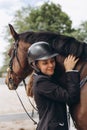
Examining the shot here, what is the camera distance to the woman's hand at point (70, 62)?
3.43 metres

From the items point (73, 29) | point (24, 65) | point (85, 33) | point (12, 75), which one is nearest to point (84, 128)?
point (24, 65)

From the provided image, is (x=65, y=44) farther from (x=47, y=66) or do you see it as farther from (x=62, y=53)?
(x=47, y=66)

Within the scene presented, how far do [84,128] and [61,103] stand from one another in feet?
1.05

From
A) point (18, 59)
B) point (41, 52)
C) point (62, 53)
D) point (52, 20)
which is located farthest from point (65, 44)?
point (52, 20)

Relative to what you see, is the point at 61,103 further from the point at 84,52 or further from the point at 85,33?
the point at 85,33

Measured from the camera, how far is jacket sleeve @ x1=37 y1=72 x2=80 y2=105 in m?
3.30

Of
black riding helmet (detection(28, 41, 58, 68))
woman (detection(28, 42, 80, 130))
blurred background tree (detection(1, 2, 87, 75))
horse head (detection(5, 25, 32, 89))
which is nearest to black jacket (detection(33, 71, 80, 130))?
woman (detection(28, 42, 80, 130))

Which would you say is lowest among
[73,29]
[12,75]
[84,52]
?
[73,29]

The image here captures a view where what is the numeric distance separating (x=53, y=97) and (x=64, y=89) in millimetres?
126

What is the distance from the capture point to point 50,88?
336 cm

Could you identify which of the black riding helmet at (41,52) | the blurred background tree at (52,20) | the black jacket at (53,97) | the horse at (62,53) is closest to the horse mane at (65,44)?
the horse at (62,53)

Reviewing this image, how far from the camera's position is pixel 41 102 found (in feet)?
11.2

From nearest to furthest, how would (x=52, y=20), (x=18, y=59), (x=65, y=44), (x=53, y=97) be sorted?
(x=53, y=97)
(x=65, y=44)
(x=18, y=59)
(x=52, y=20)

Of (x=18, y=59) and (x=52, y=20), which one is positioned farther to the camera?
(x=52, y=20)
